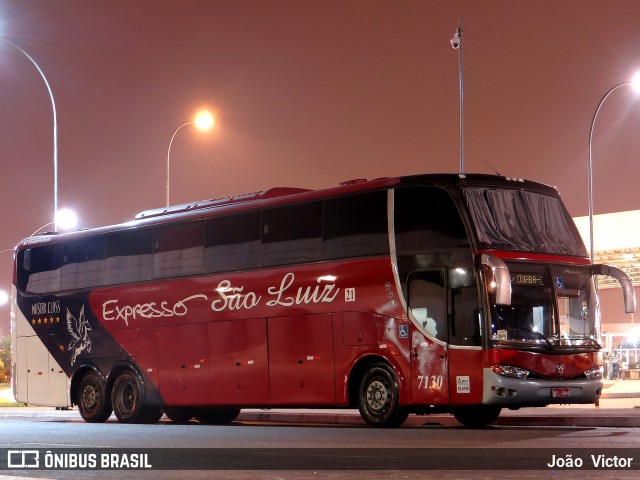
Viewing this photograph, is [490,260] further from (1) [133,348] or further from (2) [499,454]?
(1) [133,348]

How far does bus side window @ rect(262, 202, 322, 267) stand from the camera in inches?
814

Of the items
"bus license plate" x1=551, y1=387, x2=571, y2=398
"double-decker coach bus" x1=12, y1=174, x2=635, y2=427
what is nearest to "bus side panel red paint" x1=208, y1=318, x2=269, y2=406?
"double-decker coach bus" x1=12, y1=174, x2=635, y2=427

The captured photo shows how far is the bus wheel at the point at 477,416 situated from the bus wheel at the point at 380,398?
112 centimetres

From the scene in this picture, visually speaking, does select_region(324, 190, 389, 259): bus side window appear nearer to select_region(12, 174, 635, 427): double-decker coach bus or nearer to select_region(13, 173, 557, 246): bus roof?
select_region(12, 174, 635, 427): double-decker coach bus

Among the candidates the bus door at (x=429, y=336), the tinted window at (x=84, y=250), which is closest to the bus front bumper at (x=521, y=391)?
the bus door at (x=429, y=336)

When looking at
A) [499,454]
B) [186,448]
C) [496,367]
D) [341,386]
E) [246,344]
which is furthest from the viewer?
[246,344]

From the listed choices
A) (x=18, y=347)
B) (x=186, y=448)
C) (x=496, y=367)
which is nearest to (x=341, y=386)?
(x=496, y=367)

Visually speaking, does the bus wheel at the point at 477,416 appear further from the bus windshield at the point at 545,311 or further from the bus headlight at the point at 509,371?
the bus windshield at the point at 545,311

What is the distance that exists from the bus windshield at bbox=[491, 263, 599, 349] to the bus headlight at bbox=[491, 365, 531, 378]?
422 millimetres

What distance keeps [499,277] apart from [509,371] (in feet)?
4.77

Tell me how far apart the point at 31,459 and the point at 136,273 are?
1090 cm

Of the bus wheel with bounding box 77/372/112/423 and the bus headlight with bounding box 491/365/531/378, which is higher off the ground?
the bus headlight with bounding box 491/365/531/378

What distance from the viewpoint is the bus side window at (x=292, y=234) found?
67.8ft

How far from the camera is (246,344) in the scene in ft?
72.4
